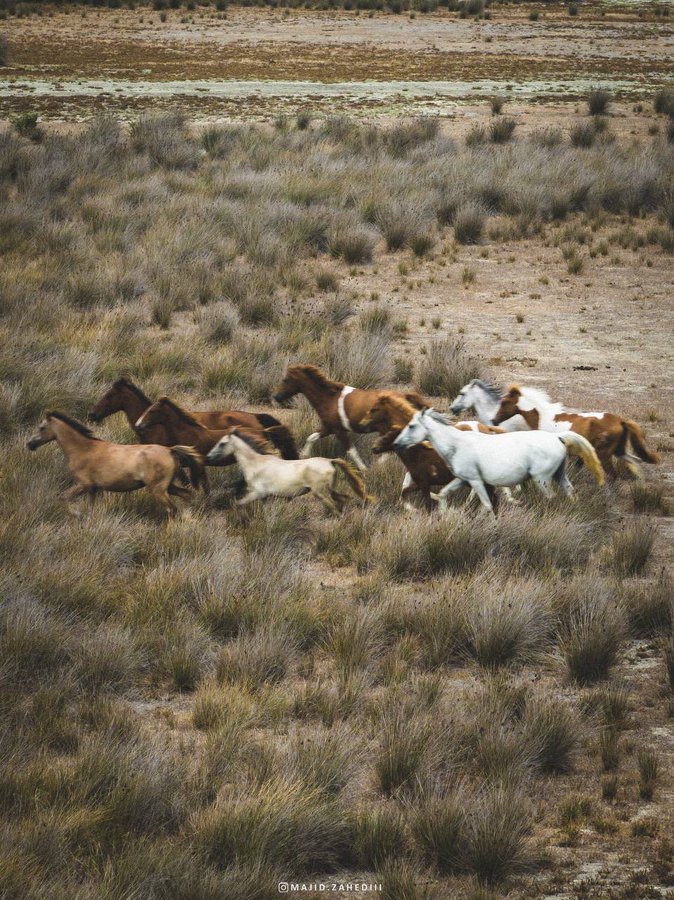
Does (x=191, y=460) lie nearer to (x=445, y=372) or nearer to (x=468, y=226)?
(x=445, y=372)

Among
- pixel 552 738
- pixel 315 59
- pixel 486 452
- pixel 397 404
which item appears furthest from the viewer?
pixel 315 59

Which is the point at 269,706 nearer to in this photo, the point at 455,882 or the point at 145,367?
the point at 455,882

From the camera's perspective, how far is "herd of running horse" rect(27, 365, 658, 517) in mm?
7766

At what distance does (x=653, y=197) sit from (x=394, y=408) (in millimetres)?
13803

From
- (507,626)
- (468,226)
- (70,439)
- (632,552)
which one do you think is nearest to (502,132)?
(468,226)

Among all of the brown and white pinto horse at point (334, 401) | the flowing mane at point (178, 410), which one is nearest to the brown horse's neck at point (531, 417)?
the brown and white pinto horse at point (334, 401)

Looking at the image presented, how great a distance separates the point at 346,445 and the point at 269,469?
1.49 m

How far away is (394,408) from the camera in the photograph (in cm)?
837

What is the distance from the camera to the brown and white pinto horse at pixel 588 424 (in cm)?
862

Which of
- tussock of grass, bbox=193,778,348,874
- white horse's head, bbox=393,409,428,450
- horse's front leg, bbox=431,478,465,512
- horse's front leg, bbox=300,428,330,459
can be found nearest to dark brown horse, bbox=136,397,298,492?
horse's front leg, bbox=300,428,330,459

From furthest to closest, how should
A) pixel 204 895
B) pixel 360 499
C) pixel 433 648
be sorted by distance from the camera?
1. pixel 360 499
2. pixel 433 648
3. pixel 204 895

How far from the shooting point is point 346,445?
9.24 meters

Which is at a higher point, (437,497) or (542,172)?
(542,172)

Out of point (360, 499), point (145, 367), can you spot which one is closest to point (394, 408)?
point (360, 499)
